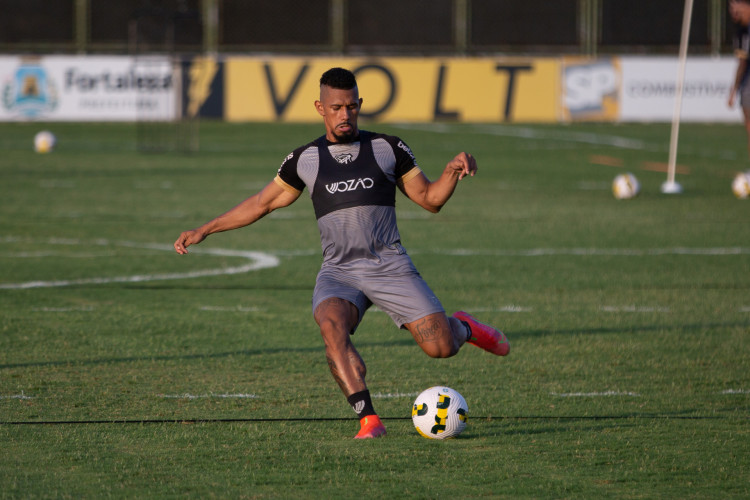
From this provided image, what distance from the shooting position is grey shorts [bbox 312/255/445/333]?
20.9 feet

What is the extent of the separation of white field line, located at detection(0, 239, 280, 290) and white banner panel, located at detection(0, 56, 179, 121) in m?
19.0

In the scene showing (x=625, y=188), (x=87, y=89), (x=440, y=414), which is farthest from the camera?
(x=87, y=89)

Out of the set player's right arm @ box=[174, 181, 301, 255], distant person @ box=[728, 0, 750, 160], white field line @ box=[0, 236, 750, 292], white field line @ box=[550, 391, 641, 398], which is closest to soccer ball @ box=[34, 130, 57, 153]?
white field line @ box=[0, 236, 750, 292]

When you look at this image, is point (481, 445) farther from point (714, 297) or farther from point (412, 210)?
point (412, 210)

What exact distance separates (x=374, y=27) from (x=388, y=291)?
32067mm

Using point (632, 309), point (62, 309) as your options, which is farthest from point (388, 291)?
point (62, 309)

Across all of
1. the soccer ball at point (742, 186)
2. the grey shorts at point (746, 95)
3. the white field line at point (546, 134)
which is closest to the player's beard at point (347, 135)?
the grey shorts at point (746, 95)

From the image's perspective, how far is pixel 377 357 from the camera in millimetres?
8156

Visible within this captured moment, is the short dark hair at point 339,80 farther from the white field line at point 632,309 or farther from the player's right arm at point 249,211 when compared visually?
the white field line at point 632,309

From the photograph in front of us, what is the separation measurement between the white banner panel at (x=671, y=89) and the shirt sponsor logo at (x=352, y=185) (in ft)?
89.5

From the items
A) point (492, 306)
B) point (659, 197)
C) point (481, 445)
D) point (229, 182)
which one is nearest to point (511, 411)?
point (481, 445)

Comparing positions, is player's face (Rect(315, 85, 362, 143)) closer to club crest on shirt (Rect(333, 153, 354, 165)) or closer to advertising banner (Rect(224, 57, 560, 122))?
club crest on shirt (Rect(333, 153, 354, 165))

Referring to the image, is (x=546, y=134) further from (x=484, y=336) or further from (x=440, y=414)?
(x=440, y=414)

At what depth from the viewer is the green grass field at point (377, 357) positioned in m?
5.51
